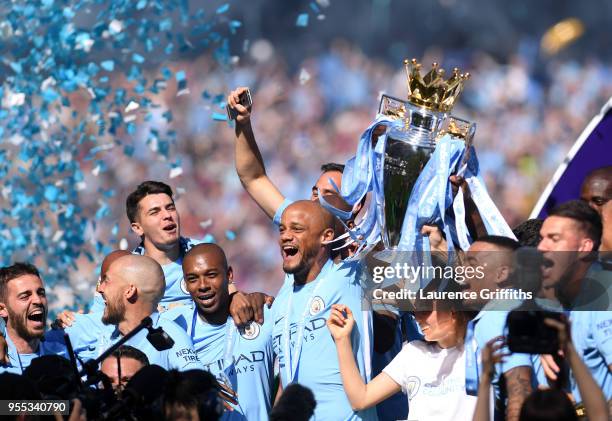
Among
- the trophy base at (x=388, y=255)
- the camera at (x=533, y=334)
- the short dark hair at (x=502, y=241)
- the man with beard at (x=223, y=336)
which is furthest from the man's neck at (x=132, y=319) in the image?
the camera at (x=533, y=334)

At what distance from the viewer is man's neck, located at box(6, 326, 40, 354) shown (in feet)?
19.2

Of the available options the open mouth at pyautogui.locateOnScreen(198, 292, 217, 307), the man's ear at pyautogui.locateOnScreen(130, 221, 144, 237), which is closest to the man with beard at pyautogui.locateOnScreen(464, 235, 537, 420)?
the open mouth at pyautogui.locateOnScreen(198, 292, 217, 307)

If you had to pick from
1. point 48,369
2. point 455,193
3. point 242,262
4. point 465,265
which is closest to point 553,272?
point 465,265

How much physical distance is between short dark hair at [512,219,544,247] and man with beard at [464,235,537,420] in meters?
0.44

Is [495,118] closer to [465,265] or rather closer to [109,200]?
[109,200]

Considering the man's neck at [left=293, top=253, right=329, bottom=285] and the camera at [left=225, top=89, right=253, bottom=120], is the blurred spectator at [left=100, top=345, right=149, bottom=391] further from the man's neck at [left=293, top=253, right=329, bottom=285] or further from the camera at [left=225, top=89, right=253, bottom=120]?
the camera at [left=225, top=89, right=253, bottom=120]

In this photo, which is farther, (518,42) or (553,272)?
(518,42)

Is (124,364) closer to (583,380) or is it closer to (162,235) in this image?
(162,235)

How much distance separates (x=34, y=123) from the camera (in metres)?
9.41

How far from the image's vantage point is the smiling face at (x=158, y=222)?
21.8ft

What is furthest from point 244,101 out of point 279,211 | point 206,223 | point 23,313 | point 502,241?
point 206,223

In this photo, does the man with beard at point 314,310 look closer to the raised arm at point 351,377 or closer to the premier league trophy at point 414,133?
the raised arm at point 351,377

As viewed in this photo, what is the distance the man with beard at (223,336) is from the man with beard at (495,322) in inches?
50.6

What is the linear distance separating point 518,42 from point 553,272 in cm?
599
